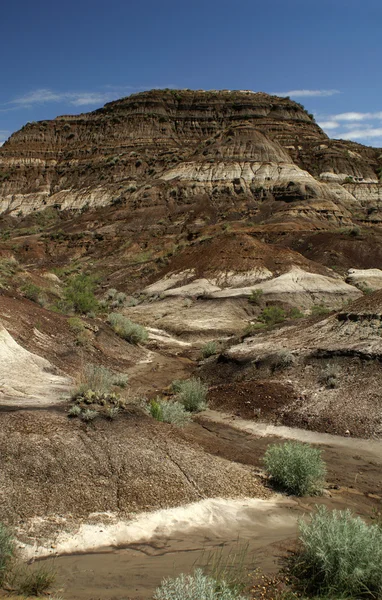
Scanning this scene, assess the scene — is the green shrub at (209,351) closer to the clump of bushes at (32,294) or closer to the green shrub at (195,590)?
the clump of bushes at (32,294)

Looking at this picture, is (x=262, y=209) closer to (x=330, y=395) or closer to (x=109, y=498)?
(x=330, y=395)

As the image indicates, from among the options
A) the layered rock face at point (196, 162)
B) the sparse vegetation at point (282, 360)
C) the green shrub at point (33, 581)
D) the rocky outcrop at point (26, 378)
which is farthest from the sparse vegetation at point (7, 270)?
the layered rock face at point (196, 162)

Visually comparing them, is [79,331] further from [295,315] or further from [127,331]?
[295,315]

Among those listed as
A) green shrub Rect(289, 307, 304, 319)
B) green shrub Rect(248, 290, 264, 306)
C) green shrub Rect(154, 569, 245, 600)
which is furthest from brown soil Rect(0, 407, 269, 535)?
green shrub Rect(248, 290, 264, 306)

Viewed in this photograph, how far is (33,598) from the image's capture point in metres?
4.75

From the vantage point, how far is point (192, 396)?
14188 mm

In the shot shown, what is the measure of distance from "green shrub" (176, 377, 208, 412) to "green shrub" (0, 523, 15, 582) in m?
8.77

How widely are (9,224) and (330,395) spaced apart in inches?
3000

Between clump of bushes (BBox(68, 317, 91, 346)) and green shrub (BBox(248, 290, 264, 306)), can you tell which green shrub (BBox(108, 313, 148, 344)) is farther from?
green shrub (BBox(248, 290, 264, 306))

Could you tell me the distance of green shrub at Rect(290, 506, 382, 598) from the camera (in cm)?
502

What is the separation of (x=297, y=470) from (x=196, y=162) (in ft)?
226

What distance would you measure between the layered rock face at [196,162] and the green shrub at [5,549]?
5332 cm

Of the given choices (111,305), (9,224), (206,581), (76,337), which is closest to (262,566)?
(206,581)

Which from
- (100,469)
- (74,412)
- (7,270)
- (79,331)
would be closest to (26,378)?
(74,412)
